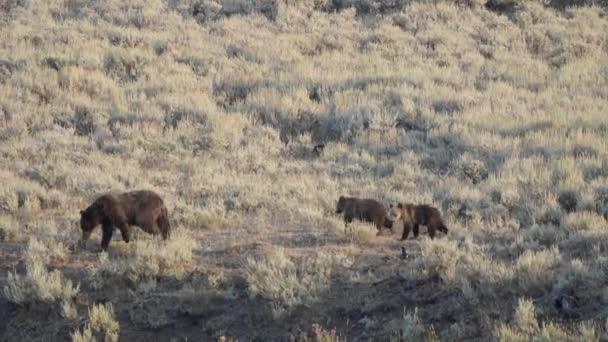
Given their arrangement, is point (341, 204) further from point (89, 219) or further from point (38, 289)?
point (38, 289)

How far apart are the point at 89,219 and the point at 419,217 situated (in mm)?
4976

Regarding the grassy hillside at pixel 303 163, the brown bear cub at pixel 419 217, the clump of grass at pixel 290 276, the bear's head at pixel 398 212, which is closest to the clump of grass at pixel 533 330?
the grassy hillside at pixel 303 163

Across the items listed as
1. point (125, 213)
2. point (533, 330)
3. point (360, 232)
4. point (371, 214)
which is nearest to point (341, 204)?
point (371, 214)

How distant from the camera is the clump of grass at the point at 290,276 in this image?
33.9ft

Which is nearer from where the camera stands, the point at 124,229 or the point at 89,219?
the point at 124,229

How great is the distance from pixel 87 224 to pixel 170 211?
82.1 inches

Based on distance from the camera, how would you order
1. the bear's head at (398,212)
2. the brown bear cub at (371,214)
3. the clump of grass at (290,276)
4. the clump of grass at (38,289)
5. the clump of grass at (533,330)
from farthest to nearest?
the brown bear cub at (371,214), the bear's head at (398,212), the clump of grass at (38,289), the clump of grass at (290,276), the clump of grass at (533,330)

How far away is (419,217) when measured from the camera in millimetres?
12867

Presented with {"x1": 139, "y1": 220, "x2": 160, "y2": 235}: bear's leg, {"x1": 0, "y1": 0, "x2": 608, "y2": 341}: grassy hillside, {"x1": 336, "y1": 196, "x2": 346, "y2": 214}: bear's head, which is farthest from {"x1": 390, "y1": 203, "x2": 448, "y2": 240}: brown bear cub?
{"x1": 139, "y1": 220, "x2": 160, "y2": 235}: bear's leg

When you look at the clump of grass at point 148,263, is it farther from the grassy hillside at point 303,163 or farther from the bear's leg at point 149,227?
the bear's leg at point 149,227

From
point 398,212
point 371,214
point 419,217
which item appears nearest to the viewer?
point 398,212

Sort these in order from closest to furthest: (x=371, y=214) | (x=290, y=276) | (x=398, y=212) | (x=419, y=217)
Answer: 1. (x=290, y=276)
2. (x=398, y=212)
3. (x=419, y=217)
4. (x=371, y=214)

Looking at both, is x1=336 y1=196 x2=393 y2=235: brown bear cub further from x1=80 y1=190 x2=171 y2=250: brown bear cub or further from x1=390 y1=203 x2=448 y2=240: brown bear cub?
x1=80 y1=190 x2=171 y2=250: brown bear cub

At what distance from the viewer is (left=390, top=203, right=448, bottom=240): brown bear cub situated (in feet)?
41.9
